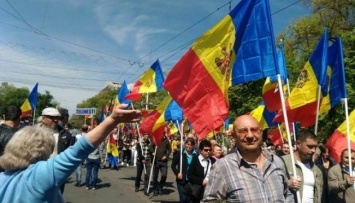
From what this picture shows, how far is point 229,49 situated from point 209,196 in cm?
267

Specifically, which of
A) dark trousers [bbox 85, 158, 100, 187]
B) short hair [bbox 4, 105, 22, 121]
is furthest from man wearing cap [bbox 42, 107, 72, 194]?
dark trousers [bbox 85, 158, 100, 187]

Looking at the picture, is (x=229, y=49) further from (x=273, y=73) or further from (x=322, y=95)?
(x=322, y=95)

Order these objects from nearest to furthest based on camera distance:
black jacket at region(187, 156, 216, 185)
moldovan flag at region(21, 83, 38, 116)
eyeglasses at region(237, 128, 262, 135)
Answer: eyeglasses at region(237, 128, 262, 135) < black jacket at region(187, 156, 216, 185) < moldovan flag at region(21, 83, 38, 116)

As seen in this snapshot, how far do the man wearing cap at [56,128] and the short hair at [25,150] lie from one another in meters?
3.03

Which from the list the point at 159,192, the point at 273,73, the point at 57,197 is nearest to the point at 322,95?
Answer: the point at 273,73

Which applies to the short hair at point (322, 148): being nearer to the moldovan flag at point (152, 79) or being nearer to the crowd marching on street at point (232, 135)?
the crowd marching on street at point (232, 135)

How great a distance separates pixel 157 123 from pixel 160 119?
139mm

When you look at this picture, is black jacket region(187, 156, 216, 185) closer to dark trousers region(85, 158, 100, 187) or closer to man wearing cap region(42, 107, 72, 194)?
man wearing cap region(42, 107, 72, 194)

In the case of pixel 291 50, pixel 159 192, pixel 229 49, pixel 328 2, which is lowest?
pixel 159 192

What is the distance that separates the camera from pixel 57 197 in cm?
256

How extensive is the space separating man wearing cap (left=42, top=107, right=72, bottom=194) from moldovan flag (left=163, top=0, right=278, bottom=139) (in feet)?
6.17

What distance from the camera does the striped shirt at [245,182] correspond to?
314cm

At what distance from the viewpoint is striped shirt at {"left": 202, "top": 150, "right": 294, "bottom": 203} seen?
3145 millimetres

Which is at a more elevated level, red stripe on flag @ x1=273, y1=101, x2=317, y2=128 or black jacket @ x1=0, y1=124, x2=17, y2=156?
red stripe on flag @ x1=273, y1=101, x2=317, y2=128
